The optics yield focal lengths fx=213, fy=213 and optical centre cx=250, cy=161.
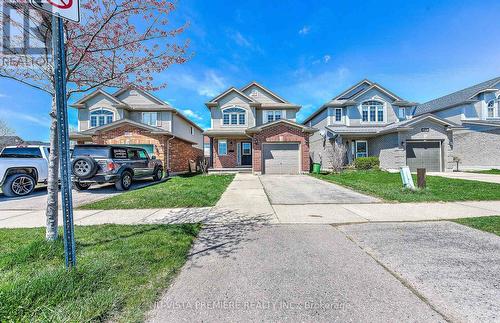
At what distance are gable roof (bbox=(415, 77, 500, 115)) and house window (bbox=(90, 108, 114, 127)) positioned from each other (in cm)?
3551

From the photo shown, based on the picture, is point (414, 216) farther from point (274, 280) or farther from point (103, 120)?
point (103, 120)

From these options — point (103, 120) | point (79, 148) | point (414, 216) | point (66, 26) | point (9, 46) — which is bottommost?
point (414, 216)

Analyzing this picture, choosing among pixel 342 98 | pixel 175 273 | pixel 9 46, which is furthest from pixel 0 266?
pixel 342 98

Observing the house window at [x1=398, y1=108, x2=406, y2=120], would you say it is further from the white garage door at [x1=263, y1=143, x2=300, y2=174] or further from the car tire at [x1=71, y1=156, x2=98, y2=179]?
the car tire at [x1=71, y1=156, x2=98, y2=179]

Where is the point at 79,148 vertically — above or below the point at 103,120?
below

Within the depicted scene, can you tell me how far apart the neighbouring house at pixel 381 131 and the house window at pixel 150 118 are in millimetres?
16796

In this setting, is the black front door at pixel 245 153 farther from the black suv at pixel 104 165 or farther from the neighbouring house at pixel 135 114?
the black suv at pixel 104 165

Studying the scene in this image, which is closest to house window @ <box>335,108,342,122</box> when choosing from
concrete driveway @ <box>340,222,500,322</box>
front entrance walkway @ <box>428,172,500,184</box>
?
front entrance walkway @ <box>428,172,500,184</box>

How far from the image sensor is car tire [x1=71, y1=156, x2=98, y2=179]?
28.0 feet

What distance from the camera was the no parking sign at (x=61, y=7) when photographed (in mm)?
2369

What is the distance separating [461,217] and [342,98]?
20.2 meters

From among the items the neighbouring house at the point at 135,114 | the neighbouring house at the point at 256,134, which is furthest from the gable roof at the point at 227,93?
the neighbouring house at the point at 135,114

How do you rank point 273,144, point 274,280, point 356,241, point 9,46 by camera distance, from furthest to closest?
point 273,144
point 356,241
point 9,46
point 274,280

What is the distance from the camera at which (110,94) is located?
20.9m
